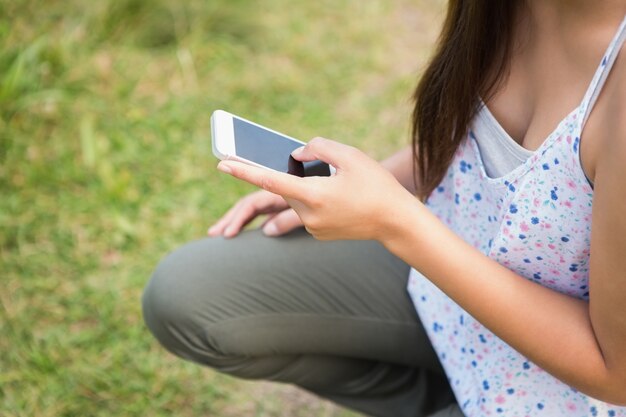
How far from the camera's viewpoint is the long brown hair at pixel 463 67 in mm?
1193

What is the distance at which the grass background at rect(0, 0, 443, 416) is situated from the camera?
1846 mm

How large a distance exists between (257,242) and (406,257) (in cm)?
44

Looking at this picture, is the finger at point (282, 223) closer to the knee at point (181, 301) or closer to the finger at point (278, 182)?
the knee at point (181, 301)

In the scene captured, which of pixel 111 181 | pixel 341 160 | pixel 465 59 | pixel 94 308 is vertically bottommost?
pixel 94 308

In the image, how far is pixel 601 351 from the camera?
1062 millimetres

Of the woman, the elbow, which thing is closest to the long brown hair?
the woman

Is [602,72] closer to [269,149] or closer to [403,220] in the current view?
[403,220]

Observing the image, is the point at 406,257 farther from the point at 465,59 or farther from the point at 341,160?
the point at 465,59

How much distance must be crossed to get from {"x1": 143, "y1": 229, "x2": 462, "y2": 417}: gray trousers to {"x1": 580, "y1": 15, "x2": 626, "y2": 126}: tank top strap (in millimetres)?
545

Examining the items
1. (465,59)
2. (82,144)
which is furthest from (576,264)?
(82,144)

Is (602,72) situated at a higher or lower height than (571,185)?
higher

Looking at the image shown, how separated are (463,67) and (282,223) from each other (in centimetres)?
43

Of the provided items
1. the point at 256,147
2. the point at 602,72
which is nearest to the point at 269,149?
the point at 256,147

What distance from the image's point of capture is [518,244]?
3.72ft
